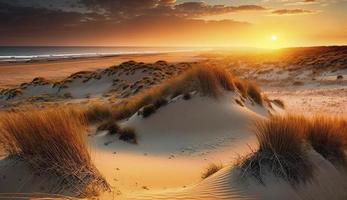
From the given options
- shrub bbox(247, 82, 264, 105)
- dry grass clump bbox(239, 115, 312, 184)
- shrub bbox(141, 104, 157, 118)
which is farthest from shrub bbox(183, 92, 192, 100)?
dry grass clump bbox(239, 115, 312, 184)

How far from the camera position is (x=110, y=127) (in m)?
12.1

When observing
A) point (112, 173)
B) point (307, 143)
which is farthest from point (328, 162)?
point (112, 173)

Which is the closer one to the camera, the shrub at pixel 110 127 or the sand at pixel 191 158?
the sand at pixel 191 158

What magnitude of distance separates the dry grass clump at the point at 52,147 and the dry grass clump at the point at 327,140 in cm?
362

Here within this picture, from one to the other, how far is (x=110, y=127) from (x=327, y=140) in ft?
22.4

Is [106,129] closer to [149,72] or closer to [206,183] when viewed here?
[206,183]

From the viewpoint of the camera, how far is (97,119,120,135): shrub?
11.9 meters

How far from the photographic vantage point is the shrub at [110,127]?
1185 cm

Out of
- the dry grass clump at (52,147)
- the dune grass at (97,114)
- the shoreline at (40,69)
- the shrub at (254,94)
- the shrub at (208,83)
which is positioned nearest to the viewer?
the dry grass clump at (52,147)

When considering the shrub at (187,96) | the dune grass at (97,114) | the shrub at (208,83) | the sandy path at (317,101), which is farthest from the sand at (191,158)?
the dune grass at (97,114)

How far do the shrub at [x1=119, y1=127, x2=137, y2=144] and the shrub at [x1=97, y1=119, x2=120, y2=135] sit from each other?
10.3 inches

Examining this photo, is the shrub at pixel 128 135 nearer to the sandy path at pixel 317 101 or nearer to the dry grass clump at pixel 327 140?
the dry grass clump at pixel 327 140

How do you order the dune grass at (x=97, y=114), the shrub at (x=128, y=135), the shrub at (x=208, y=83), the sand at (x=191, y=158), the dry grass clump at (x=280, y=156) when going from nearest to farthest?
the sand at (x=191, y=158)
the dry grass clump at (x=280, y=156)
the shrub at (x=128, y=135)
the shrub at (x=208, y=83)
the dune grass at (x=97, y=114)

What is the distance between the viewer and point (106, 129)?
12391 millimetres
